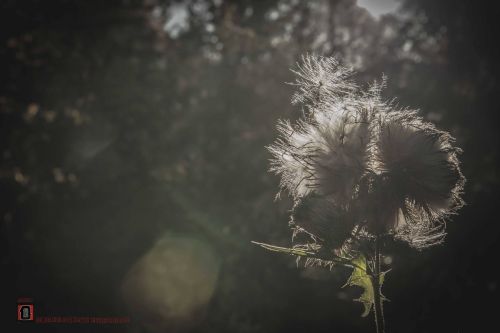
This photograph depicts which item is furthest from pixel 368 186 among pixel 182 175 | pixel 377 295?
pixel 182 175

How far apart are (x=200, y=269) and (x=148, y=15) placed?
6316mm

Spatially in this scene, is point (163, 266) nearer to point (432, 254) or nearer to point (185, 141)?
point (185, 141)

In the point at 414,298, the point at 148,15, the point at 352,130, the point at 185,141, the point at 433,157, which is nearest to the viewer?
the point at 433,157

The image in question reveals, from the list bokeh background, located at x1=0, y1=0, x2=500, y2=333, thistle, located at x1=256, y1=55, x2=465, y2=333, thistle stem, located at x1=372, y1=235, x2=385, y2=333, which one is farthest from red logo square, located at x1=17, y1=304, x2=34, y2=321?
thistle stem, located at x1=372, y1=235, x2=385, y2=333

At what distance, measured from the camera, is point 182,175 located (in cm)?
986

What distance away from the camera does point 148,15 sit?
32.6 feet

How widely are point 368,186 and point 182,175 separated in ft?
26.7

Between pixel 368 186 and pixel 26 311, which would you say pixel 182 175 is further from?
pixel 368 186

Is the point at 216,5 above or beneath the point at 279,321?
above

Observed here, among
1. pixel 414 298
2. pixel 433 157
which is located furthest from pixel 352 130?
pixel 414 298

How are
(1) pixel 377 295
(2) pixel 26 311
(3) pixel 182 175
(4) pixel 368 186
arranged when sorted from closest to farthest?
1. (1) pixel 377 295
2. (4) pixel 368 186
3. (2) pixel 26 311
4. (3) pixel 182 175

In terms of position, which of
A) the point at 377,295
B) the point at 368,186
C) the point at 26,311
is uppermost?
the point at 368,186

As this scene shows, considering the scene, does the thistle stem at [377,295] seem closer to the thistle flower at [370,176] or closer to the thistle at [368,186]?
the thistle at [368,186]

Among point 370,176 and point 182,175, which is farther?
point 182,175
